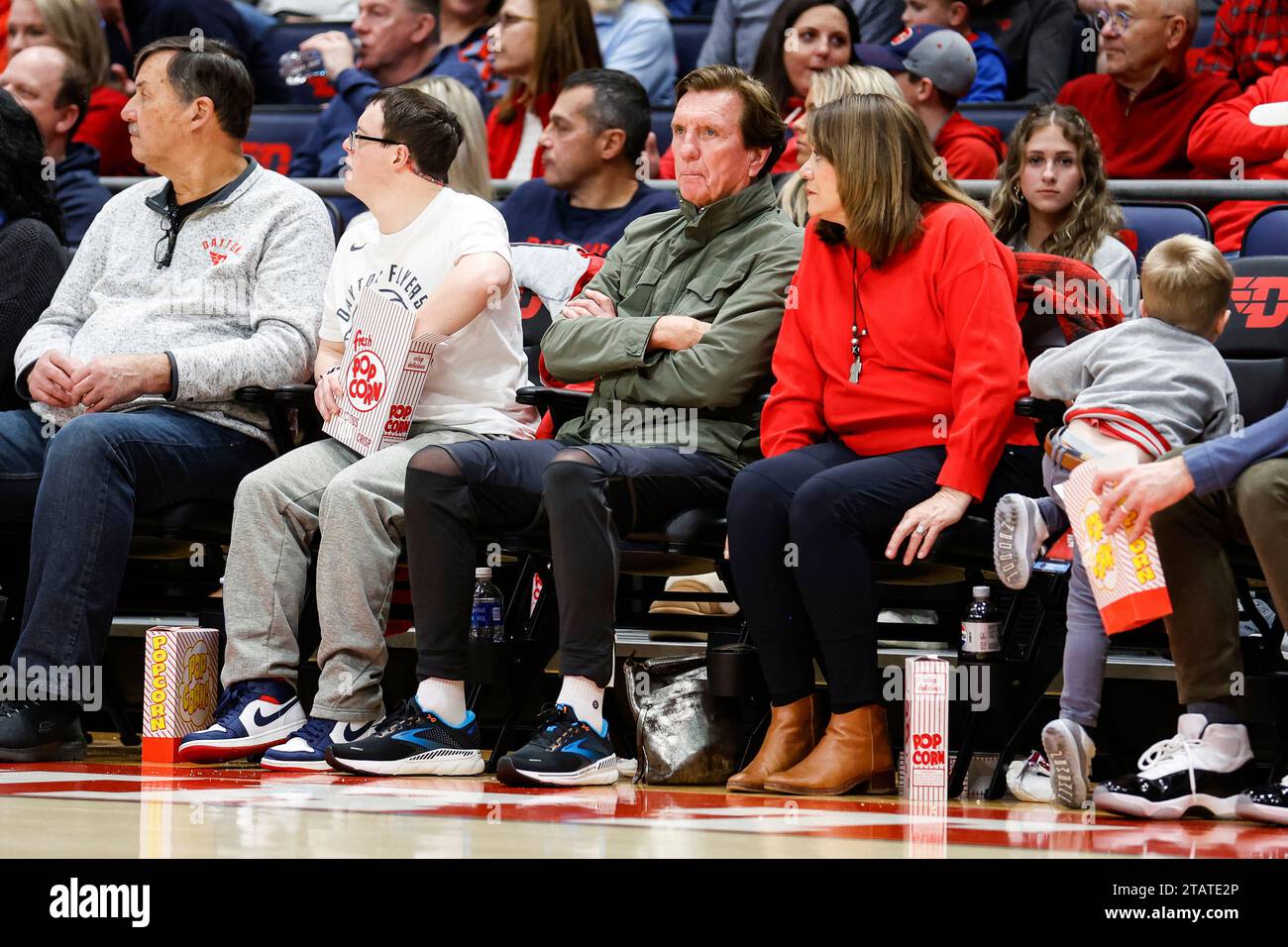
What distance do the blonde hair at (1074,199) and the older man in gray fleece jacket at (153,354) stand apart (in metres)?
1.53

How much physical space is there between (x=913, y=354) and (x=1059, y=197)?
0.88 metres

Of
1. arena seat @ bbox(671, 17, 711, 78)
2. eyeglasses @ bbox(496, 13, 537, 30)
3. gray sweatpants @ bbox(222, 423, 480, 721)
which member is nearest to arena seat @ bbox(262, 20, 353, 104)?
arena seat @ bbox(671, 17, 711, 78)

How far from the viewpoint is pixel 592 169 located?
4.03m

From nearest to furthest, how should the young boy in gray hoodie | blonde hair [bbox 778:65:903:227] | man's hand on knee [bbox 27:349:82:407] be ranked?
the young boy in gray hoodie → blonde hair [bbox 778:65:903:227] → man's hand on knee [bbox 27:349:82:407]

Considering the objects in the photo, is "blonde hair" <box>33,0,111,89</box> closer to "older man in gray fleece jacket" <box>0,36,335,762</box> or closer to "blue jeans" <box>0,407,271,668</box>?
"older man in gray fleece jacket" <box>0,36,335,762</box>

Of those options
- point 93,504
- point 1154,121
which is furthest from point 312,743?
point 1154,121

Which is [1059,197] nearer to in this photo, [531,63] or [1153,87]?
[1153,87]

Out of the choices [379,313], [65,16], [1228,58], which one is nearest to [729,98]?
[379,313]

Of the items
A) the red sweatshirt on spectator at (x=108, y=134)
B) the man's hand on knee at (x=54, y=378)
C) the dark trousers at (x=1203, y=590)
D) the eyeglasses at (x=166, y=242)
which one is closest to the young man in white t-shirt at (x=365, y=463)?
the eyeglasses at (x=166, y=242)

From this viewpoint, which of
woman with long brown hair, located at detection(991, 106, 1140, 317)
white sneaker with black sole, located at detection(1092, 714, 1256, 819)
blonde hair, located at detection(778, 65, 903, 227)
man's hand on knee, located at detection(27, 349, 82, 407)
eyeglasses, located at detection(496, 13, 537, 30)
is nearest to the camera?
white sneaker with black sole, located at detection(1092, 714, 1256, 819)

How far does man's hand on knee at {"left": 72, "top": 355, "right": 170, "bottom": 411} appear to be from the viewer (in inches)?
131

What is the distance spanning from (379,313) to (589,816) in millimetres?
1250

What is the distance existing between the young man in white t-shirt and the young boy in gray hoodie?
1.07 m

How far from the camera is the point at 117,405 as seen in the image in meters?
3.44
